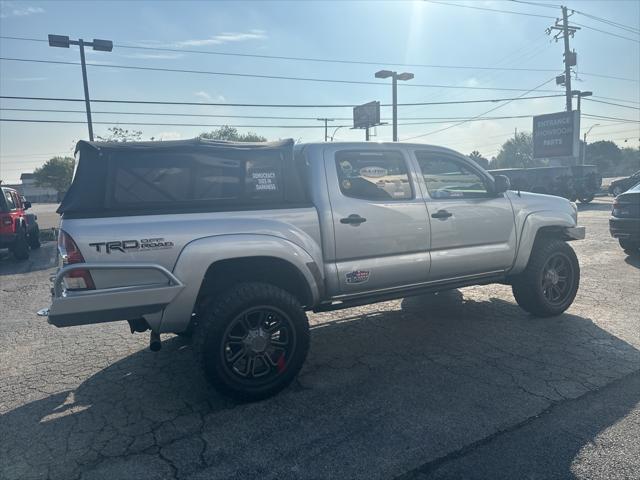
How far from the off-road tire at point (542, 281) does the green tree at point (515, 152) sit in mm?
88086

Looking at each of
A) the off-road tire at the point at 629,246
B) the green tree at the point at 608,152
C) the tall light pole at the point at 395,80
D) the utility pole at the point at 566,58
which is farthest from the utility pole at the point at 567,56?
the green tree at the point at 608,152

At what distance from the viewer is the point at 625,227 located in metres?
8.34

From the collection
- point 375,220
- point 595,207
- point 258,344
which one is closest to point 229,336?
point 258,344

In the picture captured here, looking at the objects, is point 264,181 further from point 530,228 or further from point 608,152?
point 608,152

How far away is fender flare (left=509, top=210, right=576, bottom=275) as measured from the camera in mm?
5016

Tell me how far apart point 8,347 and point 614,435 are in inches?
221

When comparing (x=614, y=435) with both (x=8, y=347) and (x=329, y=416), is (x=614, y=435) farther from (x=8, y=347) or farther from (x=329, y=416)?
(x=8, y=347)

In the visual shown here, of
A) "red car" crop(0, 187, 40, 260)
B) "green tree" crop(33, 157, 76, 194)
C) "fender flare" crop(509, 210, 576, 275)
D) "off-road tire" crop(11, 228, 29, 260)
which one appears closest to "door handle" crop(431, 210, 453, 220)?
"fender flare" crop(509, 210, 576, 275)

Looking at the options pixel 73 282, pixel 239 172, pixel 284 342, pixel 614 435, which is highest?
pixel 239 172

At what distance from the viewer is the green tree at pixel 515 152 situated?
289ft

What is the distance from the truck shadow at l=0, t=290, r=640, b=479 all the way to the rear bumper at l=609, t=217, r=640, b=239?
14.6 ft

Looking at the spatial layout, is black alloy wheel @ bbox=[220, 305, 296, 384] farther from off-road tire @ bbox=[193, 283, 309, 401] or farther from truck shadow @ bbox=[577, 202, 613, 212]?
truck shadow @ bbox=[577, 202, 613, 212]

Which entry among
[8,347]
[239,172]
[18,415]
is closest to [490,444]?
[239,172]

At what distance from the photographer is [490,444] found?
110 inches
